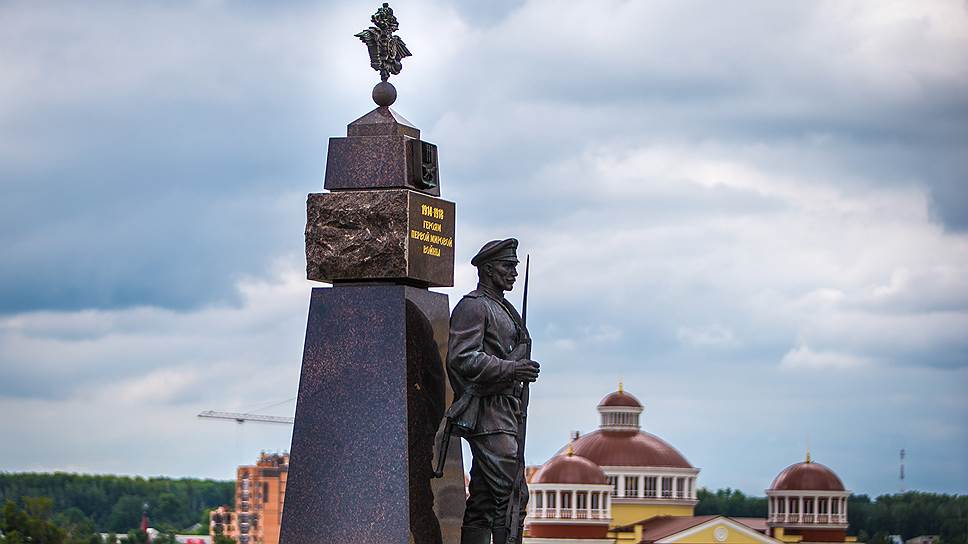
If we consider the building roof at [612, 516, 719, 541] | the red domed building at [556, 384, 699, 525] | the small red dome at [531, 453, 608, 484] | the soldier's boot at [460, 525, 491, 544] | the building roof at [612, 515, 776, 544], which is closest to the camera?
the soldier's boot at [460, 525, 491, 544]

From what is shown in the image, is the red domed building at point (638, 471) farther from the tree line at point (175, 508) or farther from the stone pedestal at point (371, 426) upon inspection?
the stone pedestal at point (371, 426)

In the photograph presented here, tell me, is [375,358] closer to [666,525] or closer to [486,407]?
[486,407]

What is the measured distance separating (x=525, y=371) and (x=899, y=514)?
12630 cm

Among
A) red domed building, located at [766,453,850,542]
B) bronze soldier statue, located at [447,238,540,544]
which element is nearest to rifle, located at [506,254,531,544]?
bronze soldier statue, located at [447,238,540,544]

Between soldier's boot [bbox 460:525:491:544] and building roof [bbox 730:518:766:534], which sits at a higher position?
building roof [bbox 730:518:766:534]

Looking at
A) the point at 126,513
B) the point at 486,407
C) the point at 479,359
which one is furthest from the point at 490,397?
the point at 126,513

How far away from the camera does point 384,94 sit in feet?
55.6

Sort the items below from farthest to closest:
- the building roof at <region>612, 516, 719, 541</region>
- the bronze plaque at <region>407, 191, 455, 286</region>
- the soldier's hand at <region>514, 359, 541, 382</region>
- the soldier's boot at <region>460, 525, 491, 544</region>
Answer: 1. the building roof at <region>612, 516, 719, 541</region>
2. the bronze plaque at <region>407, 191, 455, 286</region>
3. the soldier's boot at <region>460, 525, 491, 544</region>
4. the soldier's hand at <region>514, 359, 541, 382</region>

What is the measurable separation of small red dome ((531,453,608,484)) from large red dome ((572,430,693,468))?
8952 mm

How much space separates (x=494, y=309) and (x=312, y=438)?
169 cm

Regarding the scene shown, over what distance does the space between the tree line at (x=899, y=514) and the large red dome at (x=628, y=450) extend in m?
14.9

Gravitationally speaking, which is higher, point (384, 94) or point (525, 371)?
point (384, 94)

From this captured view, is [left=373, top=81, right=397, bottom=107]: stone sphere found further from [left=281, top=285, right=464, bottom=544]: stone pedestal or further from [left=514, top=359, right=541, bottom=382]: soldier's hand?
[left=514, top=359, right=541, bottom=382]: soldier's hand

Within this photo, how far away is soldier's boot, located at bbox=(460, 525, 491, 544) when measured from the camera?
53.1 feet
